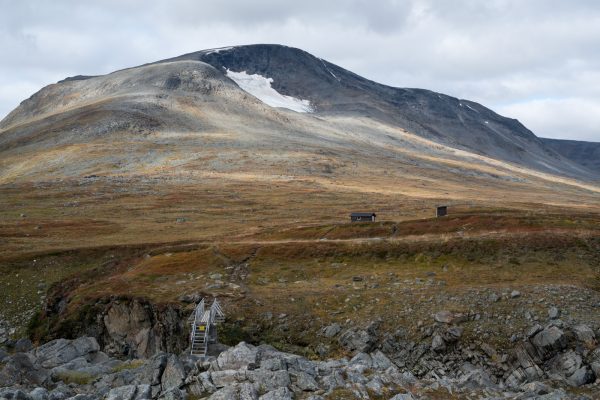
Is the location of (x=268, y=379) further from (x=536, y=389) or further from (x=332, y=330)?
(x=536, y=389)

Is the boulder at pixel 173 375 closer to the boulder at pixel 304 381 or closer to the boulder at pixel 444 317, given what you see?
the boulder at pixel 304 381

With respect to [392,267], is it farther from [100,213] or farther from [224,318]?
[100,213]

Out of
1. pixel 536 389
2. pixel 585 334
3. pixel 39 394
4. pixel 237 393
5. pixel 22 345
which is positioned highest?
pixel 585 334

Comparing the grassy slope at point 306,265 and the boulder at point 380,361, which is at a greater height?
the grassy slope at point 306,265

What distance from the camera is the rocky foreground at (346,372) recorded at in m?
25.9

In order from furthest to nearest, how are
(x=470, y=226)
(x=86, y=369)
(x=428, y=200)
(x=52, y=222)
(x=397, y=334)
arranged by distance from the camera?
(x=428, y=200)
(x=52, y=222)
(x=470, y=226)
(x=397, y=334)
(x=86, y=369)

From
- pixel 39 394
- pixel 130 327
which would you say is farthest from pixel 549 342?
pixel 130 327

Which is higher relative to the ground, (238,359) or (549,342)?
(238,359)

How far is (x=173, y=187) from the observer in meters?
139

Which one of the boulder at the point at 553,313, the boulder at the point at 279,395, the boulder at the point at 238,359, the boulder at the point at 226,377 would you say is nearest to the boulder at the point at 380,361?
the boulder at the point at 238,359

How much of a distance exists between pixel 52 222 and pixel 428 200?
86.1 m

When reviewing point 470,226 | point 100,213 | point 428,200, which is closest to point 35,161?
point 100,213

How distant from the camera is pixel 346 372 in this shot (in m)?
27.8

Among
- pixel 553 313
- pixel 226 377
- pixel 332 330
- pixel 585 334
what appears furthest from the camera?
pixel 332 330
